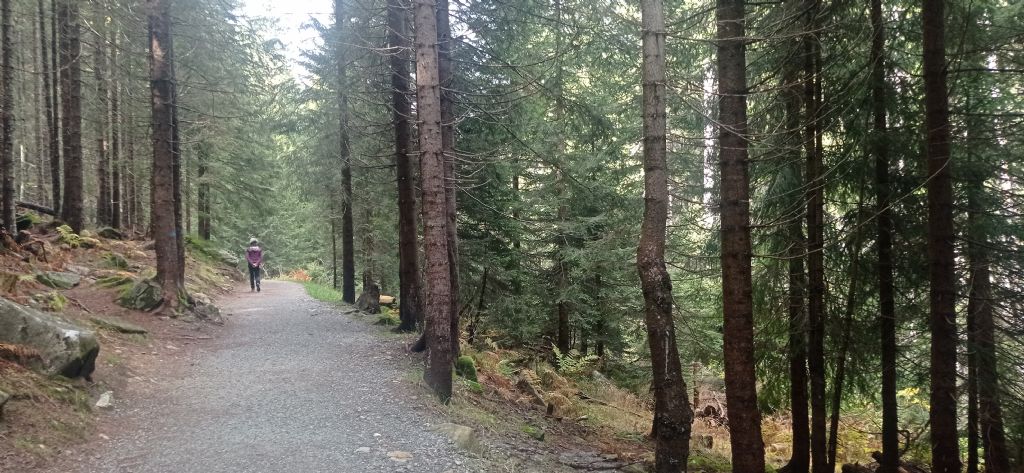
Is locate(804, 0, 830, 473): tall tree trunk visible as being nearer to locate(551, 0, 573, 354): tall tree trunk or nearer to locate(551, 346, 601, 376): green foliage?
locate(551, 0, 573, 354): tall tree trunk

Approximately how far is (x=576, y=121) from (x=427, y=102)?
3761mm

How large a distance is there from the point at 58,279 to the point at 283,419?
8.04 meters

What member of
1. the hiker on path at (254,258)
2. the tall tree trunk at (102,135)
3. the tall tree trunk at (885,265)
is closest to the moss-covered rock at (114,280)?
the hiker on path at (254,258)

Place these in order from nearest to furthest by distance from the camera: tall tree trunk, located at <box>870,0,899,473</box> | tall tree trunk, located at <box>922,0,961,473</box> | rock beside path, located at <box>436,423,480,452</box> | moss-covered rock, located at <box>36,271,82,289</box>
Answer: tall tree trunk, located at <box>922,0,961,473</box> → rock beside path, located at <box>436,423,480,452</box> → tall tree trunk, located at <box>870,0,899,473</box> → moss-covered rock, located at <box>36,271,82,289</box>

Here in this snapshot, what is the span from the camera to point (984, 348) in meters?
6.68

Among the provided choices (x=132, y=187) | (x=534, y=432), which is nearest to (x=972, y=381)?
(x=534, y=432)

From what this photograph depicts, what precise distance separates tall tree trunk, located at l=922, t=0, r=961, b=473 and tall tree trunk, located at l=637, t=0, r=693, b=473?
2.91 meters

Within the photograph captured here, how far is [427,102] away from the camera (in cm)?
785

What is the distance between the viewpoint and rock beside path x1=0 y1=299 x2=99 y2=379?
21.4 feet

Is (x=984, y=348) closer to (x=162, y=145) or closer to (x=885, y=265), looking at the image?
(x=885, y=265)

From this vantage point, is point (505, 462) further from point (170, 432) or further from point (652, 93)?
point (652, 93)

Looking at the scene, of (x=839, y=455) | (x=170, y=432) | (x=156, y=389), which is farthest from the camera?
(x=839, y=455)

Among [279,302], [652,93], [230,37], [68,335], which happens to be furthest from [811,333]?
[279,302]

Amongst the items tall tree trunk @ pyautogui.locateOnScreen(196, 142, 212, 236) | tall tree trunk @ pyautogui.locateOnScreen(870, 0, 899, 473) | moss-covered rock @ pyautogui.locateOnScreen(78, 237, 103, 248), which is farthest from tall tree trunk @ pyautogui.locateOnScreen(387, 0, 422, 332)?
tall tree trunk @ pyautogui.locateOnScreen(196, 142, 212, 236)
